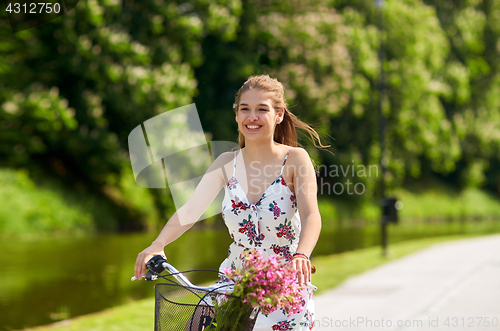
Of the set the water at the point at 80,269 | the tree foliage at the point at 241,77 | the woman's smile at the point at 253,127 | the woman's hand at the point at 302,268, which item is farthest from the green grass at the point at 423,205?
the woman's hand at the point at 302,268

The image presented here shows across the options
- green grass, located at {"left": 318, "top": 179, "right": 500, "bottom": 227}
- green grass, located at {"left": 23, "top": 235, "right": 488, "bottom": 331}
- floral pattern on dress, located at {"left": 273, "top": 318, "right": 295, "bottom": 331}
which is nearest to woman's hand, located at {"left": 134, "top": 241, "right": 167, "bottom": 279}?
floral pattern on dress, located at {"left": 273, "top": 318, "right": 295, "bottom": 331}

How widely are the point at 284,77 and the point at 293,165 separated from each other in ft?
75.7

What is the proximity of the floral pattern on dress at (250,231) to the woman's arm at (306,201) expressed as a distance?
242 mm

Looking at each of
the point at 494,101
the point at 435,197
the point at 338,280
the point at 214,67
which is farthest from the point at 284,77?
the point at 494,101

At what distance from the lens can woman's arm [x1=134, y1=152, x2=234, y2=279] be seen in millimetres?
2916

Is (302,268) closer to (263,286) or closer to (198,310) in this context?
(263,286)

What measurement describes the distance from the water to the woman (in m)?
5.49

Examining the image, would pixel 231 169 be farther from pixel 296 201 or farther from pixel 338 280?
pixel 338 280

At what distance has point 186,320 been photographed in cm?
262

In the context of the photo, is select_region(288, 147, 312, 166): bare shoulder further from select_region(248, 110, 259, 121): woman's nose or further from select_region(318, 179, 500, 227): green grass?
select_region(318, 179, 500, 227): green grass

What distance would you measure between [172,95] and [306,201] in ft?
58.0

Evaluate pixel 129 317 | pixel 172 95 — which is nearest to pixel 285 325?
pixel 129 317

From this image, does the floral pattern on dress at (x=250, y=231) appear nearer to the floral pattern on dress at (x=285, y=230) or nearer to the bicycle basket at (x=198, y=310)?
the floral pattern on dress at (x=285, y=230)

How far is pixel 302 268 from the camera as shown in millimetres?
2604
